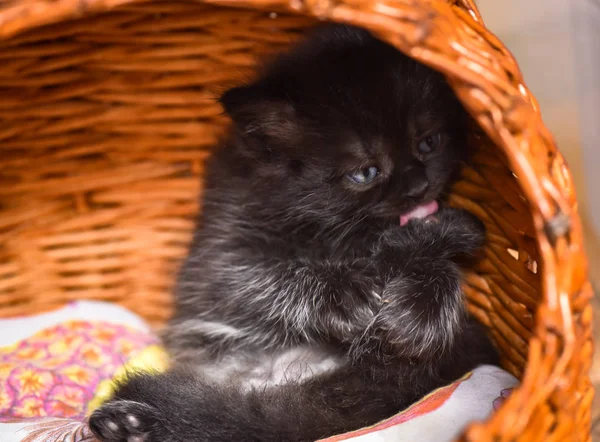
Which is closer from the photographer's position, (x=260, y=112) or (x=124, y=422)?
(x=124, y=422)

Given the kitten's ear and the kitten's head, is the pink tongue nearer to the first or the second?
the kitten's head

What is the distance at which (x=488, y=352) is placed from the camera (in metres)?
1.85

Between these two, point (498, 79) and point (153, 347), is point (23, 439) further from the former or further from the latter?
point (498, 79)

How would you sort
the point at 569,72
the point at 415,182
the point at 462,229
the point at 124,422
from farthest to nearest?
the point at 569,72 → the point at 462,229 → the point at 415,182 → the point at 124,422

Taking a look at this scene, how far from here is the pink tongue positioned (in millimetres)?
1846

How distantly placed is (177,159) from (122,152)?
21 centimetres

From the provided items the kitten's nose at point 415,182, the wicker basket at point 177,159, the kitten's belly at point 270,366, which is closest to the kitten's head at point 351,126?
the kitten's nose at point 415,182

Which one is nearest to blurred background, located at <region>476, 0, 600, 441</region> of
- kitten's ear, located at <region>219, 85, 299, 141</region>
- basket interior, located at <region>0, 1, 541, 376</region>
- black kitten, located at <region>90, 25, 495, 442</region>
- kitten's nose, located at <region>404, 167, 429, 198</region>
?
basket interior, located at <region>0, 1, 541, 376</region>

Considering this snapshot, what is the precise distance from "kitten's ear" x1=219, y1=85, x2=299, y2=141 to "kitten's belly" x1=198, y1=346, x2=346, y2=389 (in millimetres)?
633

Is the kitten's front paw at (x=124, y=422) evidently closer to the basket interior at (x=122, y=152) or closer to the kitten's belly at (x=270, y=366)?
the kitten's belly at (x=270, y=366)

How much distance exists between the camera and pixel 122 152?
8.14 feet

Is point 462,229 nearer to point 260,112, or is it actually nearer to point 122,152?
point 260,112

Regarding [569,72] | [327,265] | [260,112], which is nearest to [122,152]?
[260,112]

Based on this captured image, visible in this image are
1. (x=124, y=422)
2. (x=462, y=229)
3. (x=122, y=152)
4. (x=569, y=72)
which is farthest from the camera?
(x=569, y=72)
